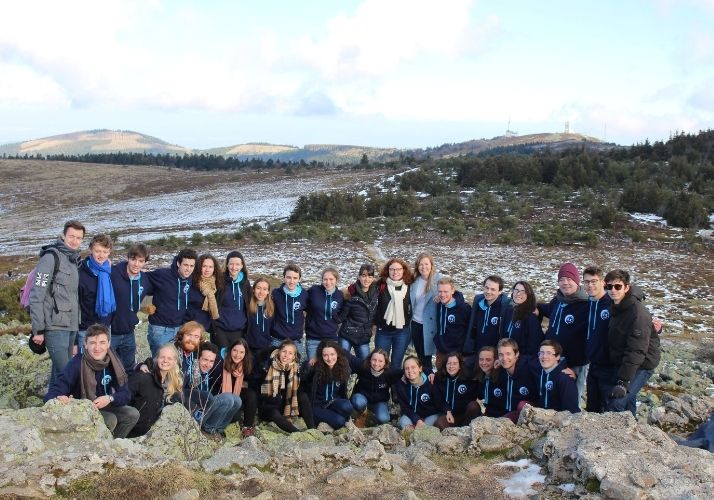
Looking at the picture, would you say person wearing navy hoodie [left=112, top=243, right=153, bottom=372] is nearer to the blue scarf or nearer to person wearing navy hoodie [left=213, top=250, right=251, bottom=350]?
the blue scarf

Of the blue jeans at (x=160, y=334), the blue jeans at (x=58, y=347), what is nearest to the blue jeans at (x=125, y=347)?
the blue jeans at (x=160, y=334)

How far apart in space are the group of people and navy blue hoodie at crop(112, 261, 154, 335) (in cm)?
2

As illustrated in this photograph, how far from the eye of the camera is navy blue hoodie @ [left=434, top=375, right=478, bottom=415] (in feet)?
20.9

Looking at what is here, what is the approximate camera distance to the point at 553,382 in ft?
19.2

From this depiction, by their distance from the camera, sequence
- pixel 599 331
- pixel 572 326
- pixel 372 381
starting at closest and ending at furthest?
1. pixel 599 331
2. pixel 572 326
3. pixel 372 381

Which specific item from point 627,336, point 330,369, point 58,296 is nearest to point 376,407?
point 330,369

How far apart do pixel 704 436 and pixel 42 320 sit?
260 inches

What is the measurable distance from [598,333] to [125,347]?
5134mm

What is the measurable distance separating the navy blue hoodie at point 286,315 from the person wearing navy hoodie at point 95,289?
6.08 feet

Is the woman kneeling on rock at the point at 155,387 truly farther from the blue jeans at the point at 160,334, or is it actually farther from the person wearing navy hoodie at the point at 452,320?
the person wearing navy hoodie at the point at 452,320

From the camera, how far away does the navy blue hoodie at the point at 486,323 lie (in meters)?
6.54

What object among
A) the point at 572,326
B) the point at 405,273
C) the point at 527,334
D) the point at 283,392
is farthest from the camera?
the point at 405,273

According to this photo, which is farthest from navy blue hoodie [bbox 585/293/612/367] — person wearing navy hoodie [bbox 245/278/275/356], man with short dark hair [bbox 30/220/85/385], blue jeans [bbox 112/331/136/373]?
man with short dark hair [bbox 30/220/85/385]

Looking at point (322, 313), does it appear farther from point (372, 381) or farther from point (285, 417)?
point (285, 417)
